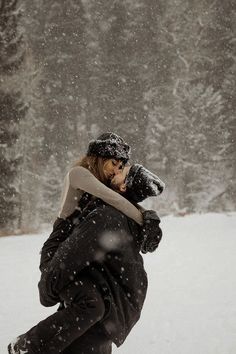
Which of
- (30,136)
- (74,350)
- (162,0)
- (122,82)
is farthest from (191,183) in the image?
(74,350)

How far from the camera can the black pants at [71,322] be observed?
9.43ft

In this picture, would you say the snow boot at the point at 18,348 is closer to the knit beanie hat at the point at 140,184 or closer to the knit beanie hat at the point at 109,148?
the knit beanie hat at the point at 140,184

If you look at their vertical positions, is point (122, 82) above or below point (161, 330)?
above

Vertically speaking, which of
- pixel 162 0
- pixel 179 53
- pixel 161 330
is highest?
pixel 162 0

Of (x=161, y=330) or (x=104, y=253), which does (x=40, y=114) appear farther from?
(x=104, y=253)

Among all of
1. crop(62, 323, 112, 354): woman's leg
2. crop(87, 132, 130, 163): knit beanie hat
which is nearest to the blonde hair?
crop(87, 132, 130, 163): knit beanie hat

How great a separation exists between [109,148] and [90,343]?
1270 mm

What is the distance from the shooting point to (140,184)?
3.15 metres

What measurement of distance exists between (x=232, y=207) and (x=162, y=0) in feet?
52.2

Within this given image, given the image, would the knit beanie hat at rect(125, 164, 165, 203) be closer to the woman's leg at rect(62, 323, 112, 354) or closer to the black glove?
the black glove

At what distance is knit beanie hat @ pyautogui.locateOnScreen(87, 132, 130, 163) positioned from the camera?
3.09m

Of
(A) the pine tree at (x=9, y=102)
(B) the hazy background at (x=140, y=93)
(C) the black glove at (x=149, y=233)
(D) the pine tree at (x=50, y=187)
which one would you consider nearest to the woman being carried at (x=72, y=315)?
(C) the black glove at (x=149, y=233)

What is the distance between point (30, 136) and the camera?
3027 cm

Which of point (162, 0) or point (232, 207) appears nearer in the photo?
point (232, 207)
